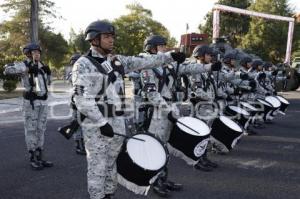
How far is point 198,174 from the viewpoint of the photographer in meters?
A: 5.95

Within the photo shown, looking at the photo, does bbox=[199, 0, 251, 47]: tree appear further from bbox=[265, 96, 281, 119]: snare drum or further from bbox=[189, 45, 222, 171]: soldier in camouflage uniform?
bbox=[189, 45, 222, 171]: soldier in camouflage uniform

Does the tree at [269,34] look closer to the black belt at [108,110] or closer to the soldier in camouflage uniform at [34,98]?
the soldier in camouflage uniform at [34,98]

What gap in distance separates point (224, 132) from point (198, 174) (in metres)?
0.85

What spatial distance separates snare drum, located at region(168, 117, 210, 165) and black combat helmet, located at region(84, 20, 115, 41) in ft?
5.77

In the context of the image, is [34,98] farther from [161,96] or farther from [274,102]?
[274,102]

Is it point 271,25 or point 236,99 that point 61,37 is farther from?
point 236,99

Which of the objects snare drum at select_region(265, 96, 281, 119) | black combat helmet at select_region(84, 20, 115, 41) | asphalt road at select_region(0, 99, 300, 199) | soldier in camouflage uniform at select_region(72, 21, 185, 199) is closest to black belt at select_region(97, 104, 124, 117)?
soldier in camouflage uniform at select_region(72, 21, 185, 199)

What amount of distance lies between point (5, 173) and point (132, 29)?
49244mm

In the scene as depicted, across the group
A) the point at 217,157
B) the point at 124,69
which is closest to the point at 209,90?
the point at 217,157

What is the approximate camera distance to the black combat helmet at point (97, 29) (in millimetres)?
3758

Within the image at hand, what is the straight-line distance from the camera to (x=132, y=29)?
54000mm

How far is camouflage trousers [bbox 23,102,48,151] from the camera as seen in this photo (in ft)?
20.4

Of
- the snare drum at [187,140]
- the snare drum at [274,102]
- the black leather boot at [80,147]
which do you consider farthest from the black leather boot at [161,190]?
the snare drum at [274,102]

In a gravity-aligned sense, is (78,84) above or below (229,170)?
above
